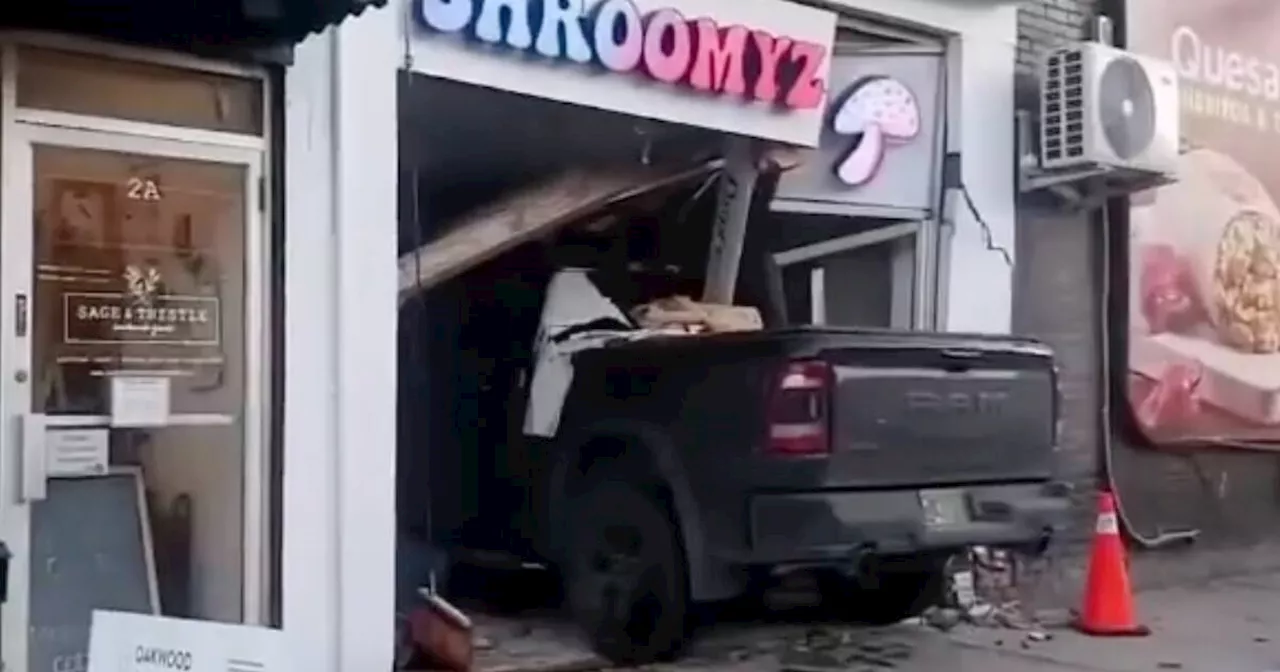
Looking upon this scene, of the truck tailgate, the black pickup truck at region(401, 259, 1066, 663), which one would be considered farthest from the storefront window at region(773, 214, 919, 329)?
the truck tailgate

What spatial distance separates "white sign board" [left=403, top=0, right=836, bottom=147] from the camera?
8.08m

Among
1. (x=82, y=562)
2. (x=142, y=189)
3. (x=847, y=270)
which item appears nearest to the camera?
(x=82, y=562)

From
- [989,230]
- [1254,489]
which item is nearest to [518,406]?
[989,230]

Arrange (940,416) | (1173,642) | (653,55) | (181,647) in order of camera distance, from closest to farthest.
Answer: (181,647) → (940,416) → (653,55) → (1173,642)

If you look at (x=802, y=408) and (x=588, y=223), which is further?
(x=588, y=223)

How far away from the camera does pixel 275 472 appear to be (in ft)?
23.4

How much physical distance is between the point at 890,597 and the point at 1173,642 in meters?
1.48

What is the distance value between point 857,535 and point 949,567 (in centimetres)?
212

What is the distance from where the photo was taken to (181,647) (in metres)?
4.82

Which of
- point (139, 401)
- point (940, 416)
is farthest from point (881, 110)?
point (139, 401)

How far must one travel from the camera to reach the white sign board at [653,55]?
8078 mm

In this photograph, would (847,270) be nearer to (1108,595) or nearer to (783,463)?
(1108,595)

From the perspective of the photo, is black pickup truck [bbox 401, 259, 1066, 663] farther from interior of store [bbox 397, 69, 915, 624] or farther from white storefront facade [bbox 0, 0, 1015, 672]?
white storefront facade [bbox 0, 0, 1015, 672]

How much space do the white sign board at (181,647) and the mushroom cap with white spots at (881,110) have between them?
20.4ft
